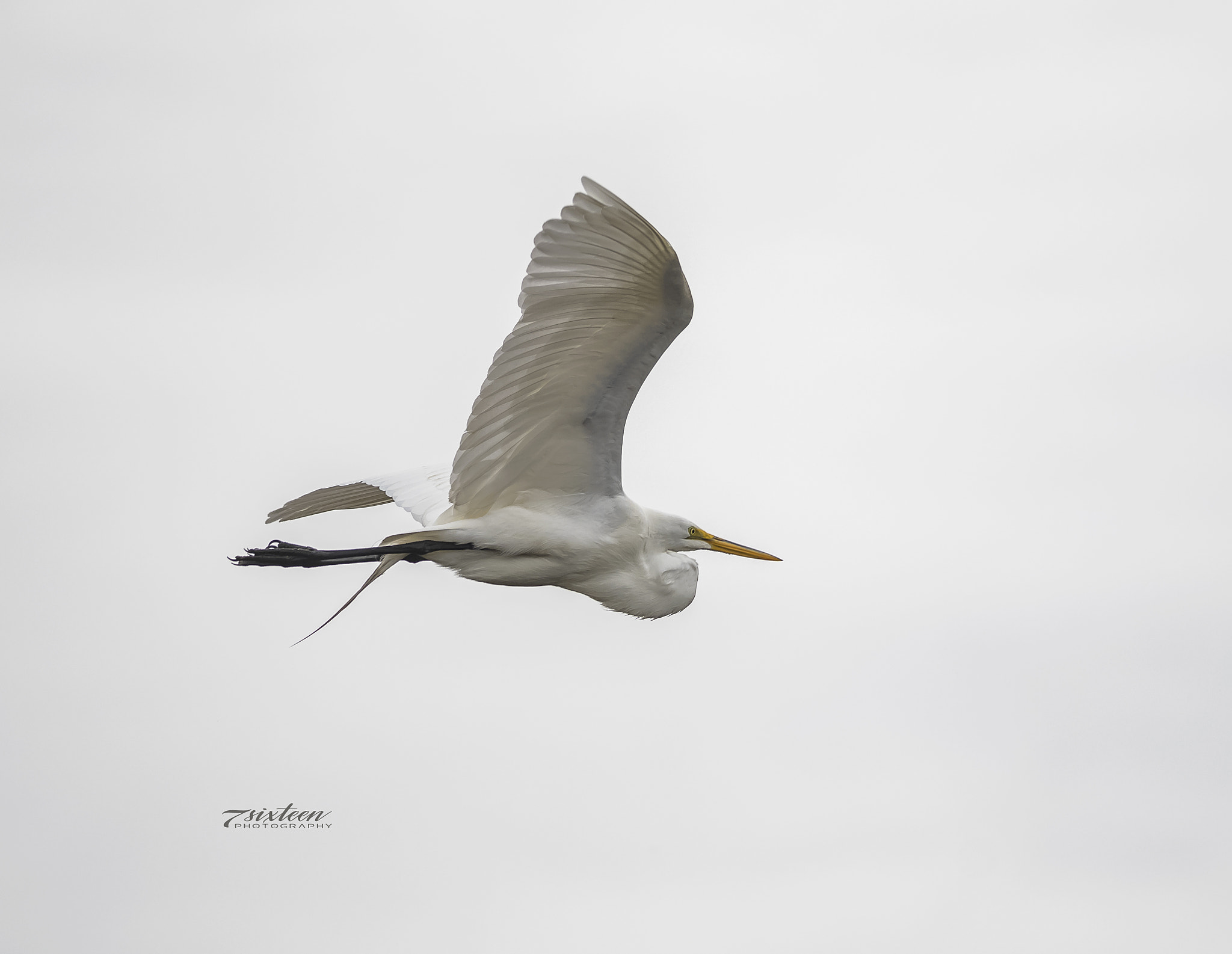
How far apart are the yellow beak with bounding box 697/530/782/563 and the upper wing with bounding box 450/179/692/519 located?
1504 mm

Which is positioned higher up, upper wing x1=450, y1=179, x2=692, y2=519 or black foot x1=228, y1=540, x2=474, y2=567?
upper wing x1=450, y1=179, x2=692, y2=519

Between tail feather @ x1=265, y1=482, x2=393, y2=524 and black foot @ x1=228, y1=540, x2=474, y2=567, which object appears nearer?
black foot @ x1=228, y1=540, x2=474, y2=567

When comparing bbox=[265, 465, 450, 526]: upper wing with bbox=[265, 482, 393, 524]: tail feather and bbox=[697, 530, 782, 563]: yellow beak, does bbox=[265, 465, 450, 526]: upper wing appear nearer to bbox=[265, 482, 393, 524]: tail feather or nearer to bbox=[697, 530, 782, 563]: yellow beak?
bbox=[265, 482, 393, 524]: tail feather

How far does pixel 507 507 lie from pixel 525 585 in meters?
0.58

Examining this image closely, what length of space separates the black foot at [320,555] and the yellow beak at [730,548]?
212 cm

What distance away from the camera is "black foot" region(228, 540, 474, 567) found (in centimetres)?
877

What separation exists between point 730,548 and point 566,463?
2.22 meters

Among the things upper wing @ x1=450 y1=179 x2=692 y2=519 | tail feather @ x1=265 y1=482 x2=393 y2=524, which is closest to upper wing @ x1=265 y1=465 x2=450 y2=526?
tail feather @ x1=265 y1=482 x2=393 y2=524

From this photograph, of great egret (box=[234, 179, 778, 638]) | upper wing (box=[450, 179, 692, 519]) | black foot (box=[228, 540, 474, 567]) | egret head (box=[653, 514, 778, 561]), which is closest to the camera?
upper wing (box=[450, 179, 692, 519])

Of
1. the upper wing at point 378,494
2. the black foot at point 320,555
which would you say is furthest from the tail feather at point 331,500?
the black foot at point 320,555

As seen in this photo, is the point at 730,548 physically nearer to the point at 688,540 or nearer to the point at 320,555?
the point at 688,540

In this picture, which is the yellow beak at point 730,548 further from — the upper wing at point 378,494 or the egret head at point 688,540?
the upper wing at point 378,494

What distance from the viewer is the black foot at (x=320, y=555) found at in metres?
8.77

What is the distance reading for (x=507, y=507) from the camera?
898 cm
